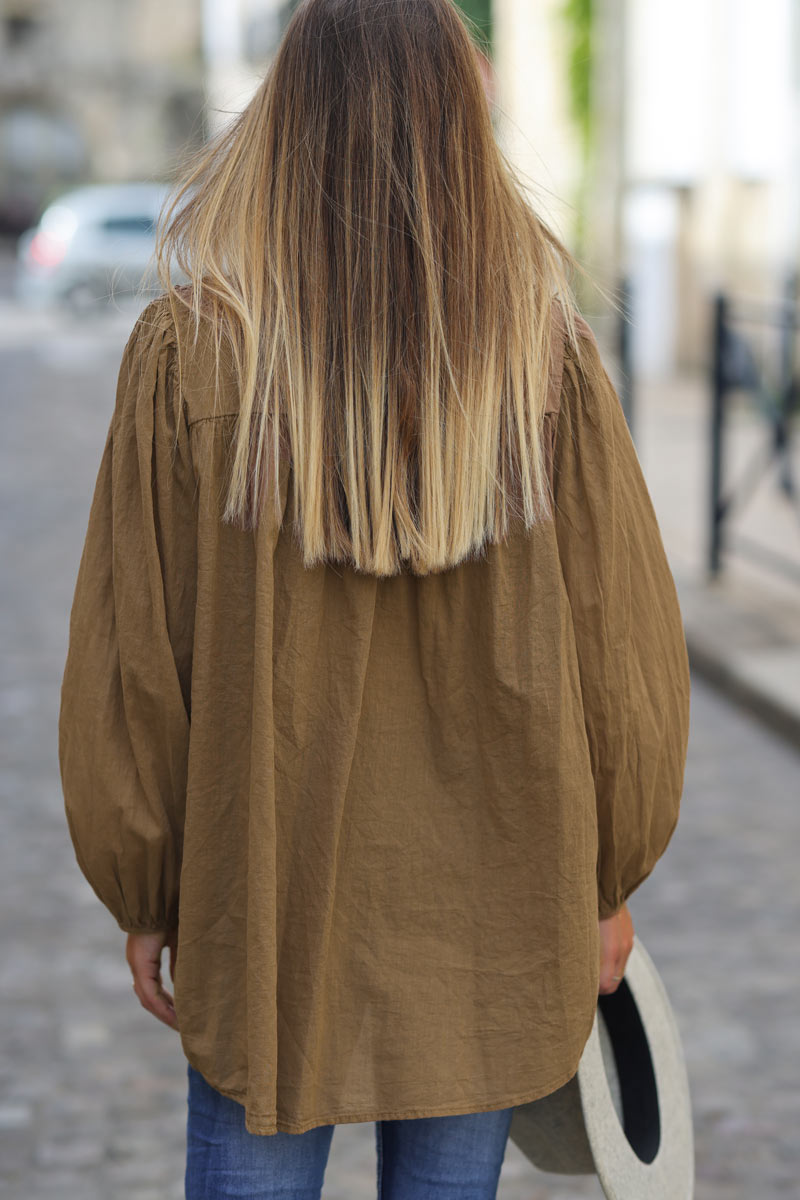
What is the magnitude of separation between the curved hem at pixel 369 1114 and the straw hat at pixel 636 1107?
6.4 inches

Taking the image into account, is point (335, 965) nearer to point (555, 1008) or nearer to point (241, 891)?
point (241, 891)

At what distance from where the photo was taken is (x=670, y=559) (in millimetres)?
7547

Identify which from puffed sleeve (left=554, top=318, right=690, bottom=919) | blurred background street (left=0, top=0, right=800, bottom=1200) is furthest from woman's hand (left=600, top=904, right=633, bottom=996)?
blurred background street (left=0, top=0, right=800, bottom=1200)

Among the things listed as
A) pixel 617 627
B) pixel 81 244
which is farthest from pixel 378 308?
pixel 81 244

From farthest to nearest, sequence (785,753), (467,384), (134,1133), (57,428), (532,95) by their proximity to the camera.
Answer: (532,95)
(57,428)
(785,753)
(134,1133)
(467,384)

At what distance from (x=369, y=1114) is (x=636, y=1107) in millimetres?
484

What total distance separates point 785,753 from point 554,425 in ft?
13.1

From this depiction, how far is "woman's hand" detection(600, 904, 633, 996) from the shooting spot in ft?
5.33

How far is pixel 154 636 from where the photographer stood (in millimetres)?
1446

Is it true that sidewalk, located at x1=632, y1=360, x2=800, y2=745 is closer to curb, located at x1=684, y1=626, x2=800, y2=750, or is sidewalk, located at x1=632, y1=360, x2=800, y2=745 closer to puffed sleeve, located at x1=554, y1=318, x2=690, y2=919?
curb, located at x1=684, y1=626, x2=800, y2=750

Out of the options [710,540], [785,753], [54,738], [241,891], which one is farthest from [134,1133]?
[710,540]

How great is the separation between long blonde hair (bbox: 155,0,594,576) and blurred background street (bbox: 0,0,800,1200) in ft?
0.77

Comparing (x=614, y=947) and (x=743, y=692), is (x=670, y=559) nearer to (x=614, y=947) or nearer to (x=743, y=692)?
(x=743, y=692)

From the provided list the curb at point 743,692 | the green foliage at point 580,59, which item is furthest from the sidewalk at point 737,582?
the green foliage at point 580,59
